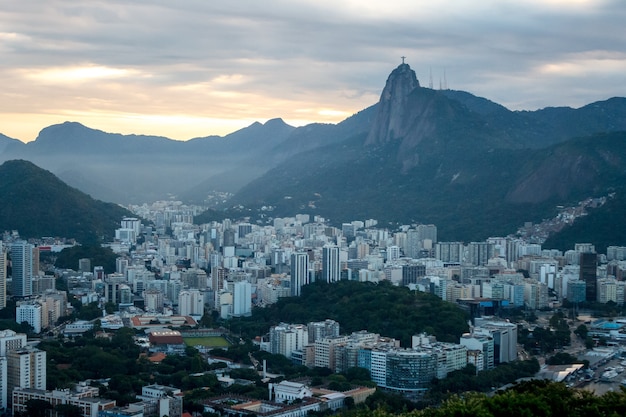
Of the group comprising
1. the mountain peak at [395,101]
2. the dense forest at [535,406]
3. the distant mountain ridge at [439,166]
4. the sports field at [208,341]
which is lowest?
the sports field at [208,341]

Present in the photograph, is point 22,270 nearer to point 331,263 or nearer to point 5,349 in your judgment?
point 331,263

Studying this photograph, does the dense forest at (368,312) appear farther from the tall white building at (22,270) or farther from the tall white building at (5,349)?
the tall white building at (5,349)

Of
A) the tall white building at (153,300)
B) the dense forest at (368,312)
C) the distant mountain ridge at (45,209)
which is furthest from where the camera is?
the distant mountain ridge at (45,209)

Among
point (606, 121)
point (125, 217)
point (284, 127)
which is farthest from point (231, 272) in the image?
point (284, 127)

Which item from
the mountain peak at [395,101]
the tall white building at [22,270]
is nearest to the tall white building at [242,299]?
the tall white building at [22,270]

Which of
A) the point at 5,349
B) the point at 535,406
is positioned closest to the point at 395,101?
the point at 5,349

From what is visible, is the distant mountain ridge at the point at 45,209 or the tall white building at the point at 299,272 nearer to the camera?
the tall white building at the point at 299,272

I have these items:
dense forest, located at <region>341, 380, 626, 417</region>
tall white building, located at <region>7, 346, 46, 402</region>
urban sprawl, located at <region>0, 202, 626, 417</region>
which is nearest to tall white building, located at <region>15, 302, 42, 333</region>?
urban sprawl, located at <region>0, 202, 626, 417</region>

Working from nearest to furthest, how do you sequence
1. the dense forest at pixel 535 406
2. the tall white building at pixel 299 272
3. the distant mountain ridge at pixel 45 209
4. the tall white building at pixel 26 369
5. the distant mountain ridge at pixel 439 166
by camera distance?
the dense forest at pixel 535 406 < the tall white building at pixel 26 369 < the tall white building at pixel 299 272 < the distant mountain ridge at pixel 45 209 < the distant mountain ridge at pixel 439 166
